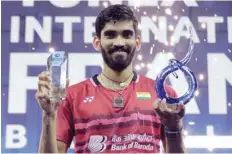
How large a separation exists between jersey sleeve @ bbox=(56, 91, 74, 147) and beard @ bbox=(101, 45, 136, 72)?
20cm

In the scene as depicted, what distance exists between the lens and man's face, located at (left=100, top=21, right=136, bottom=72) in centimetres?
139

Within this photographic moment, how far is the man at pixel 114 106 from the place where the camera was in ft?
4.51

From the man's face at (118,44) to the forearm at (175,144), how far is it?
1.02 ft

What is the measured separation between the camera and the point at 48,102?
114 cm

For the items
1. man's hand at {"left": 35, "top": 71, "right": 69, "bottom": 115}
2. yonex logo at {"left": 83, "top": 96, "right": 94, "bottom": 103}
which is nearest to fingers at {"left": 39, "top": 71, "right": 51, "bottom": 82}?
man's hand at {"left": 35, "top": 71, "right": 69, "bottom": 115}

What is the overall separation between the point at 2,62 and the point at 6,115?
0.27 meters

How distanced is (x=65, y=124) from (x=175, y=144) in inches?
15.4

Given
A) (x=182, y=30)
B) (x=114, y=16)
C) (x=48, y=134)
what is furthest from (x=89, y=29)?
(x=48, y=134)

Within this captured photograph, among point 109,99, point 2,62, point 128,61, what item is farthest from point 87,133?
point 2,62

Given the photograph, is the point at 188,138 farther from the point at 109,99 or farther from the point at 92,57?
the point at 109,99

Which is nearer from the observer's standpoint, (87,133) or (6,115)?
(87,133)

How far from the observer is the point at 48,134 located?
1217mm

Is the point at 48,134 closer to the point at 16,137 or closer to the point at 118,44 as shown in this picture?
the point at 118,44

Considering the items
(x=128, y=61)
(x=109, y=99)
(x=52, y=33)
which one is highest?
(x=52, y=33)
